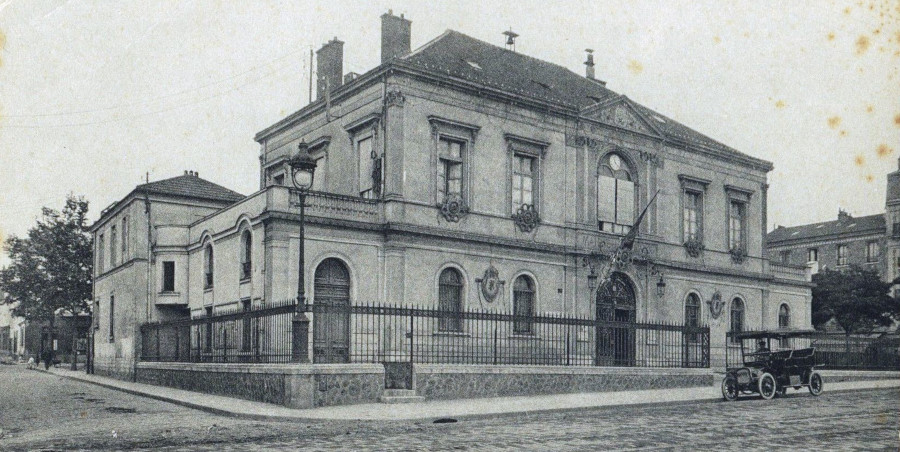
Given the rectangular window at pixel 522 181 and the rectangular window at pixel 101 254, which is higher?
the rectangular window at pixel 522 181

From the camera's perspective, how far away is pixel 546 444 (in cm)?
1068

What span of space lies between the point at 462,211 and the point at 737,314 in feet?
48.6

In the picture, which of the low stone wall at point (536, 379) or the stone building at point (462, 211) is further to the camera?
the stone building at point (462, 211)

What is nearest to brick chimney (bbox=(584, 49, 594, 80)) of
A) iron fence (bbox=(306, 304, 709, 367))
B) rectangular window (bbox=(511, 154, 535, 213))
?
rectangular window (bbox=(511, 154, 535, 213))

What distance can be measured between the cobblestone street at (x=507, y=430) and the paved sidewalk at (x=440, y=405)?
35cm

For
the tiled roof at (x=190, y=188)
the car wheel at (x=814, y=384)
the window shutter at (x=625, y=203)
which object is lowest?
the car wheel at (x=814, y=384)

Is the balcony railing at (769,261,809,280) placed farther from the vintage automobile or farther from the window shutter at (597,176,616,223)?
the vintage automobile

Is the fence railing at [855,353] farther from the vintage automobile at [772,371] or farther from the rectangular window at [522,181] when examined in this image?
the vintage automobile at [772,371]

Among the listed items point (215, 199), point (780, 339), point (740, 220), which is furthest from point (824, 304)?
point (215, 199)

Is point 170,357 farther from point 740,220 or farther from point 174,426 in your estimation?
point 740,220

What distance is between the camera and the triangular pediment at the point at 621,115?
29484 mm

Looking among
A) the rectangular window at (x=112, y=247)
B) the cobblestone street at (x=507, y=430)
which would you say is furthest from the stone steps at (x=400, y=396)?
the rectangular window at (x=112, y=247)

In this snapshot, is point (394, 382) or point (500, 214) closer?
point (394, 382)

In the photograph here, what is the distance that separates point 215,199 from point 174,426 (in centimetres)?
2100
